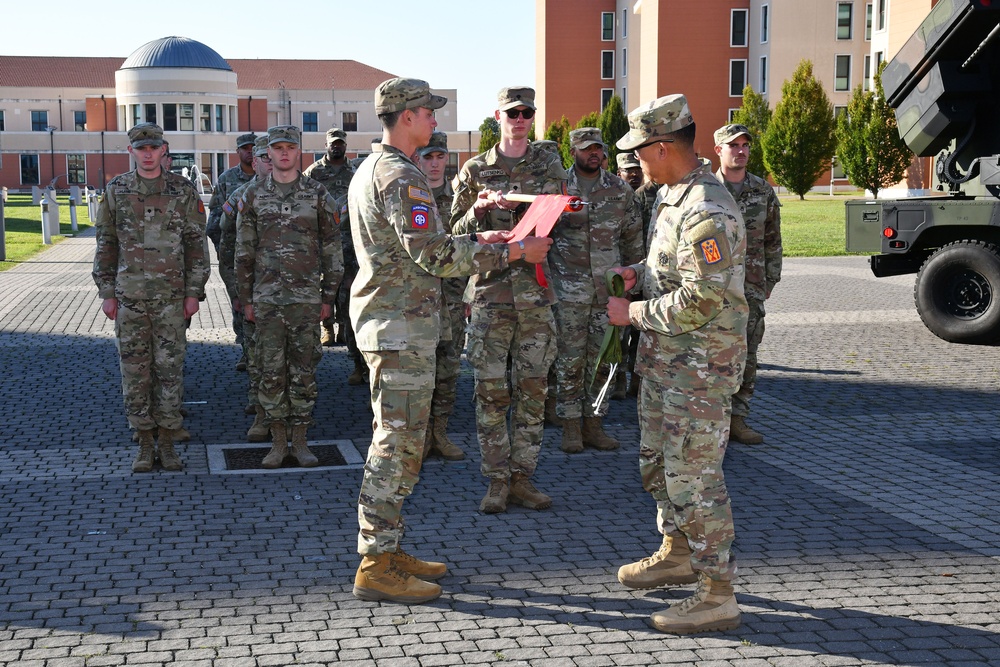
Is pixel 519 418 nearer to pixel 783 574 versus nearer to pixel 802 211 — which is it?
pixel 783 574

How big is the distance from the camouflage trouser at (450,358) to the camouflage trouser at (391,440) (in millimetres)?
2390

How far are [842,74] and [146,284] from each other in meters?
61.1

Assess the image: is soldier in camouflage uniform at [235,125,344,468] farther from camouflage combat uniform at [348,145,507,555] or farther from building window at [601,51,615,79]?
building window at [601,51,615,79]

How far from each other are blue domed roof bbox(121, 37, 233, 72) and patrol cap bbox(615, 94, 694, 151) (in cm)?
9236

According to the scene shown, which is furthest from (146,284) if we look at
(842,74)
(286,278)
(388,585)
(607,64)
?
(607,64)

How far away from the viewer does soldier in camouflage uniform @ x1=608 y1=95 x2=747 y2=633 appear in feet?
15.6

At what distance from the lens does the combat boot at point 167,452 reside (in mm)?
7566

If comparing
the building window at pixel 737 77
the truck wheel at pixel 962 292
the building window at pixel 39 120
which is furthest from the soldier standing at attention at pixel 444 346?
the building window at pixel 39 120

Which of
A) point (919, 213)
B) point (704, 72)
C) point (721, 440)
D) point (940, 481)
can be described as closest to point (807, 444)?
point (940, 481)

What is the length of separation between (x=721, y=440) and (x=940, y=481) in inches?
120

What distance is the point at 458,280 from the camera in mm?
8930

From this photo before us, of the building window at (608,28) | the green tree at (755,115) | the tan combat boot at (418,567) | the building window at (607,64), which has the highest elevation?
the building window at (608,28)

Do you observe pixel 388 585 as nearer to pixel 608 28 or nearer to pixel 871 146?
pixel 871 146

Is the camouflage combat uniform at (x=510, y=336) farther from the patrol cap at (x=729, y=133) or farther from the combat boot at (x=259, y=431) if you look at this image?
the combat boot at (x=259, y=431)
